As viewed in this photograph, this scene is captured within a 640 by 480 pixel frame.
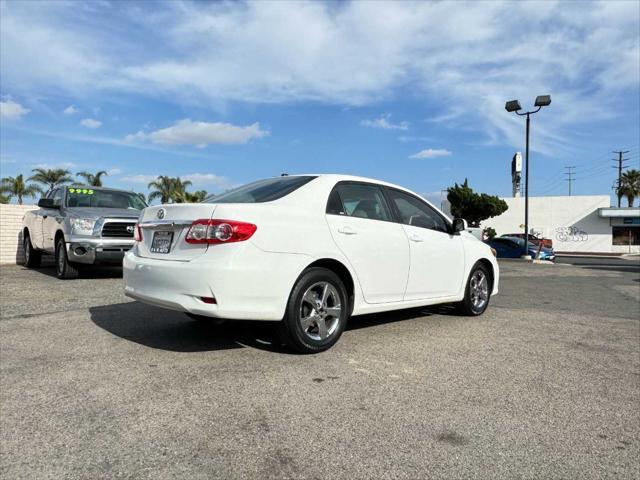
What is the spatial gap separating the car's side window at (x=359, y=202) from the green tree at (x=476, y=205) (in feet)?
134

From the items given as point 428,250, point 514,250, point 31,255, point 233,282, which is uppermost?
point 428,250

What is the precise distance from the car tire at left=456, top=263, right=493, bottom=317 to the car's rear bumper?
294cm

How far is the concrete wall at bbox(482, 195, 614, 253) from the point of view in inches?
1753

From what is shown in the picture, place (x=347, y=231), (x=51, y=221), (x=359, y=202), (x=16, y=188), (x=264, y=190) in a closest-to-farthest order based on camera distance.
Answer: (x=347, y=231) → (x=264, y=190) → (x=359, y=202) → (x=51, y=221) → (x=16, y=188)

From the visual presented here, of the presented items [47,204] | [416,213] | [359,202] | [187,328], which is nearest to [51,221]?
[47,204]

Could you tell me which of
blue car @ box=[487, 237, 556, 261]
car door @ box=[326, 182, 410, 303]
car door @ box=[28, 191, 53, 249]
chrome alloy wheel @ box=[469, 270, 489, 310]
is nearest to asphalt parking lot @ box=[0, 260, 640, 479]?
car door @ box=[326, 182, 410, 303]

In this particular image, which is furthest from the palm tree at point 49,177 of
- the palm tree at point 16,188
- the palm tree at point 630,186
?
the palm tree at point 630,186

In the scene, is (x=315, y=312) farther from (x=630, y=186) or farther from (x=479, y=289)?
(x=630, y=186)

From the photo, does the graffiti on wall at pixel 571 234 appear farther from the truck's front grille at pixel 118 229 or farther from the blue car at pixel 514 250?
the truck's front grille at pixel 118 229

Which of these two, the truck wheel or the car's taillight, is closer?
the car's taillight

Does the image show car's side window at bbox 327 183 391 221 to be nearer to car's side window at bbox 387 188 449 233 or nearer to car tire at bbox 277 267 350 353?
car's side window at bbox 387 188 449 233

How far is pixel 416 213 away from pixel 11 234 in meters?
11.5

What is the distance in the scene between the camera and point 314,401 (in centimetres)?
315

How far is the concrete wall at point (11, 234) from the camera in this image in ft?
41.4
